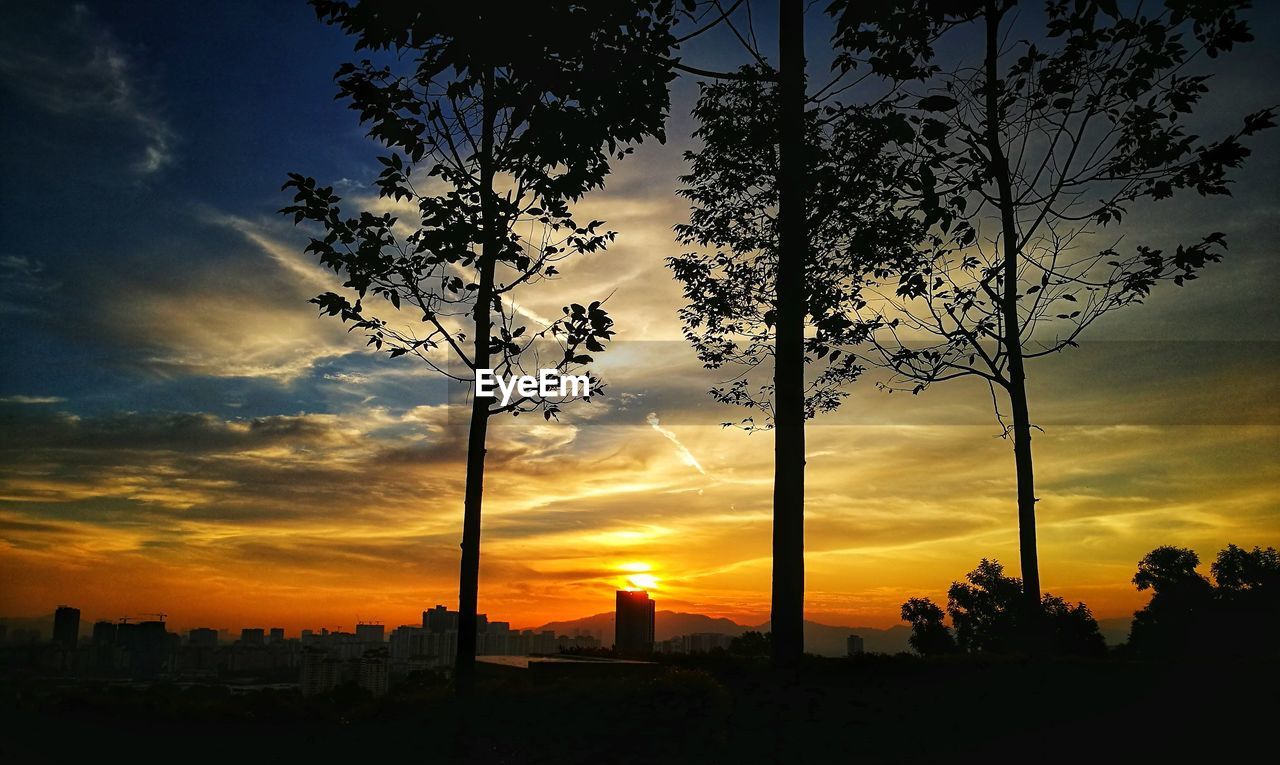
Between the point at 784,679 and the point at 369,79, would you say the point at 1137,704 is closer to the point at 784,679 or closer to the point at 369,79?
the point at 784,679

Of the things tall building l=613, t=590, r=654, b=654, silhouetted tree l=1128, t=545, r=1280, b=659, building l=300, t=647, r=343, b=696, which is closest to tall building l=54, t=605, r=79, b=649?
building l=300, t=647, r=343, b=696

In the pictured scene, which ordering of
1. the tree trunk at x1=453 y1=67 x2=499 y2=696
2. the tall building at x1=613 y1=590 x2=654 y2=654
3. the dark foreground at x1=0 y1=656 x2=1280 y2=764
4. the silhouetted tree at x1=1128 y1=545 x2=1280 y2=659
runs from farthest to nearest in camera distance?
the silhouetted tree at x1=1128 y1=545 x2=1280 y2=659 → the tall building at x1=613 y1=590 x2=654 y2=654 → the tree trunk at x1=453 y1=67 x2=499 y2=696 → the dark foreground at x1=0 y1=656 x2=1280 y2=764

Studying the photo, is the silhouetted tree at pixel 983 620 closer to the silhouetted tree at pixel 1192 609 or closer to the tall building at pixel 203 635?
the silhouetted tree at pixel 1192 609

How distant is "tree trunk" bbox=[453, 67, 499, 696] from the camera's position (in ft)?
42.0

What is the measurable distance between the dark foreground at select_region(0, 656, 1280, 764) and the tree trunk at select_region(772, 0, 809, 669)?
42.3 inches

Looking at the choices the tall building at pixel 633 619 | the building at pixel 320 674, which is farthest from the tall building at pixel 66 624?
the tall building at pixel 633 619

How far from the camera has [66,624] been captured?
48.6 feet

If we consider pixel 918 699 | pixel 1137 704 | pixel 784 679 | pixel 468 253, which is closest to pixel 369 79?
pixel 468 253

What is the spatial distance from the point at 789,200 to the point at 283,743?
37.6ft

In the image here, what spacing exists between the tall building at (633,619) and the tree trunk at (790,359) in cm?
626

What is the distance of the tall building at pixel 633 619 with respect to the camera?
19.5 meters

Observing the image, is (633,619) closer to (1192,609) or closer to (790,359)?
(790,359)

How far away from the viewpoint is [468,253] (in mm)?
13117

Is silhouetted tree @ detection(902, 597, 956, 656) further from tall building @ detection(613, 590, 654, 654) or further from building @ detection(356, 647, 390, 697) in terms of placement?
building @ detection(356, 647, 390, 697)
